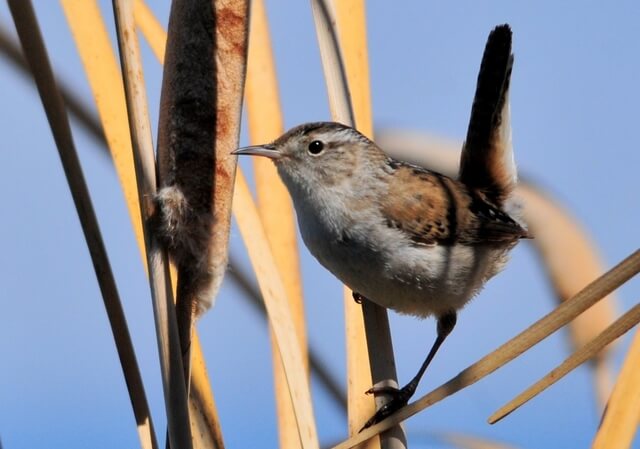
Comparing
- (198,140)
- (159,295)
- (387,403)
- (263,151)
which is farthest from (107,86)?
(387,403)

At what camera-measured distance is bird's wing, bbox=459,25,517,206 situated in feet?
7.70

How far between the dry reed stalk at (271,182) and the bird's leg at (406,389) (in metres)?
0.24

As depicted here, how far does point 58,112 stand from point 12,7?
180mm

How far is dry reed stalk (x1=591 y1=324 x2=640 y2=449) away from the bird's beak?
94cm

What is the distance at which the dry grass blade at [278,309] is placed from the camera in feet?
4.77

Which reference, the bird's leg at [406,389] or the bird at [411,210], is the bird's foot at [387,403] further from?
the bird at [411,210]

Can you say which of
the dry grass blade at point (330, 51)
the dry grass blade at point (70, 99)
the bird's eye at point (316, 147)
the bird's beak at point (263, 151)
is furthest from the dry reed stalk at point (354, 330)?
the dry grass blade at point (70, 99)

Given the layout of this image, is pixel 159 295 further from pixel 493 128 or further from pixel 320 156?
pixel 493 128

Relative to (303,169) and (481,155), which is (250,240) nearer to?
(303,169)

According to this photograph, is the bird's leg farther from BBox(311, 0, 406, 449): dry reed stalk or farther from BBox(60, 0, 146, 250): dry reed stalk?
BBox(60, 0, 146, 250): dry reed stalk

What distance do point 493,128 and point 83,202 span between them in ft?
4.60

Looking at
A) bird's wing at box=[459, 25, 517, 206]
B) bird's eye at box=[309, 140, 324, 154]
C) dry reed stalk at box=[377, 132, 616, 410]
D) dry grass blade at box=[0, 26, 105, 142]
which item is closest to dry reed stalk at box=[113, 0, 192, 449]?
dry grass blade at box=[0, 26, 105, 142]

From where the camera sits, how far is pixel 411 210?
2.17 m

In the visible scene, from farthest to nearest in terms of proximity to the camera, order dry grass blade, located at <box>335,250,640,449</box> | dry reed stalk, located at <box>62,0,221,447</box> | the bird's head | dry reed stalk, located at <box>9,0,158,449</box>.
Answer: the bird's head, dry reed stalk, located at <box>62,0,221,447</box>, dry reed stalk, located at <box>9,0,158,449</box>, dry grass blade, located at <box>335,250,640,449</box>
